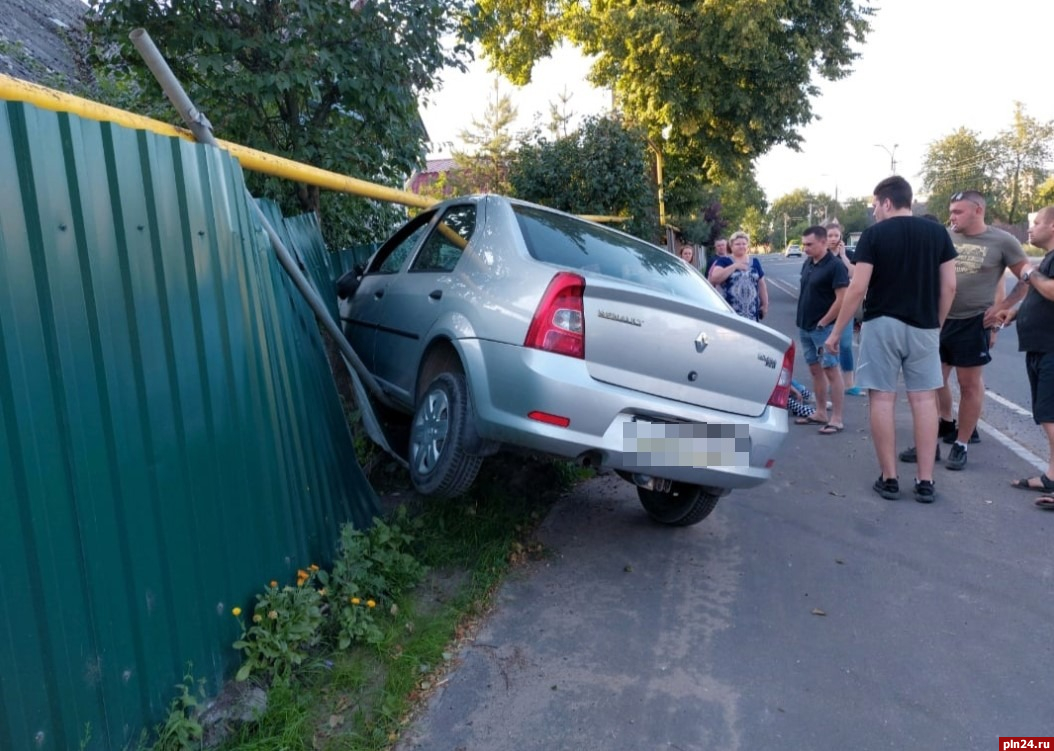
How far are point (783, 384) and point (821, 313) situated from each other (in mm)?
3488

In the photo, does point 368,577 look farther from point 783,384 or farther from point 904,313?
point 904,313

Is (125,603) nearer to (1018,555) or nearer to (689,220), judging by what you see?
(1018,555)

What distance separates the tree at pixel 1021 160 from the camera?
63.3 m

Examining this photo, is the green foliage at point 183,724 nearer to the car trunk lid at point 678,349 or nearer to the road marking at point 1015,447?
the car trunk lid at point 678,349

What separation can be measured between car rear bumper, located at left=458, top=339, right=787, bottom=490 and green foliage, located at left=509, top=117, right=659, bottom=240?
853 cm

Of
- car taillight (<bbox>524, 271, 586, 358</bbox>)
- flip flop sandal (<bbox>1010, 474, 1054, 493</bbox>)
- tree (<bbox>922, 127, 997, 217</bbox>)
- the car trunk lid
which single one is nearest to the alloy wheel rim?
car taillight (<bbox>524, 271, 586, 358</bbox>)

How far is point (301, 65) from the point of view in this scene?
484cm

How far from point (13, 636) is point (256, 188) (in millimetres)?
4059

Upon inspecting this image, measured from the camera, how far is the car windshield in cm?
399

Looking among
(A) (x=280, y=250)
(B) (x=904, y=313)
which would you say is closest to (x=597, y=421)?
(A) (x=280, y=250)

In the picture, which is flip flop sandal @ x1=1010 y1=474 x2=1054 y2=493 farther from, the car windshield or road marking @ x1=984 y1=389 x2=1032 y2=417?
road marking @ x1=984 y1=389 x2=1032 y2=417

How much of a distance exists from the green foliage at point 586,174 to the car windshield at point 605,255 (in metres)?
7.30

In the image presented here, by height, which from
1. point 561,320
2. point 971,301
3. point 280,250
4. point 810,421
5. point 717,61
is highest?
point 717,61

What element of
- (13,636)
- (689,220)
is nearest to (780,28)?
(689,220)
